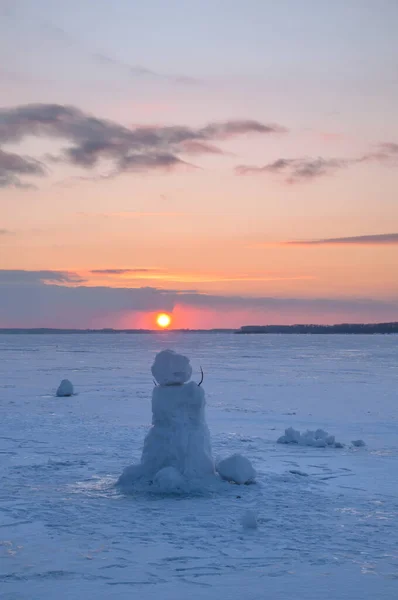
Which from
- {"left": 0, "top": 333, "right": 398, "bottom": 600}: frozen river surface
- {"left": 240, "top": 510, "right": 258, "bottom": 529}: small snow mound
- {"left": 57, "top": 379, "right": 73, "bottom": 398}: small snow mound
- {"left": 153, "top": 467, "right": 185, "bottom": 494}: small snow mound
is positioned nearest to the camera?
{"left": 0, "top": 333, "right": 398, "bottom": 600}: frozen river surface

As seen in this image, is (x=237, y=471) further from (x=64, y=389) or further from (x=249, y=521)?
(x=64, y=389)

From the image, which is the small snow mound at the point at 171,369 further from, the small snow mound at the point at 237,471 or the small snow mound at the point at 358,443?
the small snow mound at the point at 358,443

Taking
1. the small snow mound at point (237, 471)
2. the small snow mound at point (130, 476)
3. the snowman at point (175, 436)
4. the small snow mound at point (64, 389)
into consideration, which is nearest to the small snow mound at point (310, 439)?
the small snow mound at point (237, 471)

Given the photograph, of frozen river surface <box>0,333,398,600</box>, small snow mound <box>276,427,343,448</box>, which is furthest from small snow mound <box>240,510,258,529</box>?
small snow mound <box>276,427,343,448</box>

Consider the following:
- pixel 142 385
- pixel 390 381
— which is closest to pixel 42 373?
pixel 142 385

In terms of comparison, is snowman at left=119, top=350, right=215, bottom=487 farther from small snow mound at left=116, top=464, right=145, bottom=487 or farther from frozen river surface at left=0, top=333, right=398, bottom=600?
frozen river surface at left=0, top=333, right=398, bottom=600

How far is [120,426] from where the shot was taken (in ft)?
46.1

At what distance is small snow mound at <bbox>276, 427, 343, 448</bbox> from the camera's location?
11.8 meters

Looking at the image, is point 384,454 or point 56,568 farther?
point 384,454

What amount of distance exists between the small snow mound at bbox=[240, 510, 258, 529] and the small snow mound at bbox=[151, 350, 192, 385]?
2.51 metres

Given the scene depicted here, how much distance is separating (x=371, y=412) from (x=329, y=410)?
1.14m

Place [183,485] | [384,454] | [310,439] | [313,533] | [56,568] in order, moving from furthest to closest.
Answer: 1. [310,439]
2. [384,454]
3. [183,485]
4. [313,533]
5. [56,568]

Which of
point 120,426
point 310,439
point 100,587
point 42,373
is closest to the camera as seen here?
point 100,587

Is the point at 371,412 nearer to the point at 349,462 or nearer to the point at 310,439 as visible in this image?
the point at 310,439
